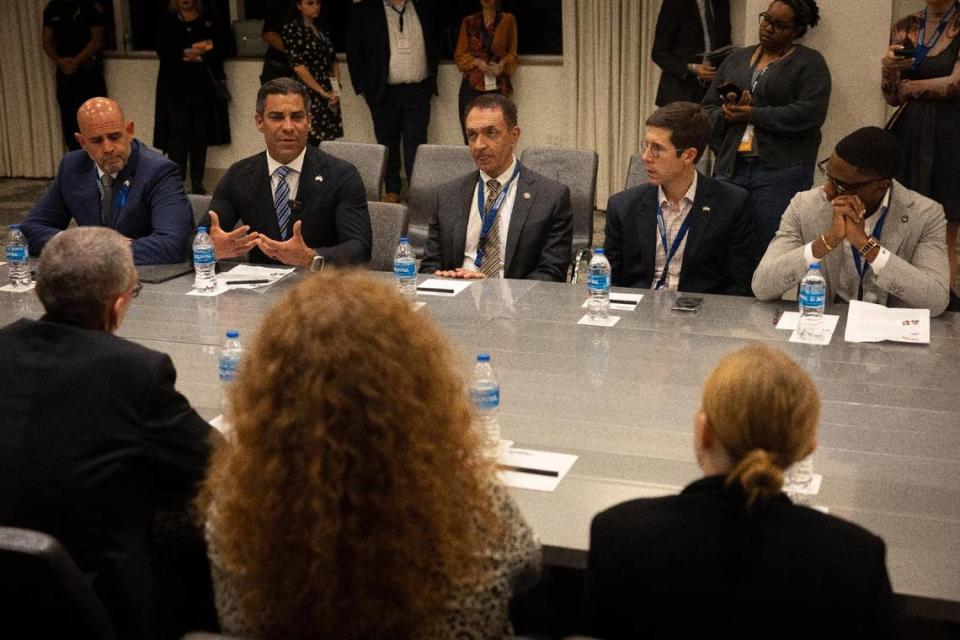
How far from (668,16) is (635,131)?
164 cm

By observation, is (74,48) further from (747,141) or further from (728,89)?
(747,141)

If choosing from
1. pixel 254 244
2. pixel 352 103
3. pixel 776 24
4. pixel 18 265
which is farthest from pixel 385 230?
pixel 352 103

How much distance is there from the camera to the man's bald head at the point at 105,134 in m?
4.88

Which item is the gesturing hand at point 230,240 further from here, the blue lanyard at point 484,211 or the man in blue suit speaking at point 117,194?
the blue lanyard at point 484,211

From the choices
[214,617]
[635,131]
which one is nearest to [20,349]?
[214,617]

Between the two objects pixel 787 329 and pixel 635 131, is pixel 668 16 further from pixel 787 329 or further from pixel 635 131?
pixel 787 329

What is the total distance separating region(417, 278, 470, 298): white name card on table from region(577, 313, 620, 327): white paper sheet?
0.59 meters

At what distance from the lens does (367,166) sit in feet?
19.4

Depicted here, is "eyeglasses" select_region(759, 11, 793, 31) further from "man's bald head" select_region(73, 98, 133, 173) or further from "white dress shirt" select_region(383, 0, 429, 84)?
"white dress shirt" select_region(383, 0, 429, 84)

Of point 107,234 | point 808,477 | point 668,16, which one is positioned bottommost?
point 808,477

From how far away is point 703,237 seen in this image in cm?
459

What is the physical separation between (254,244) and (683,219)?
5.58 ft

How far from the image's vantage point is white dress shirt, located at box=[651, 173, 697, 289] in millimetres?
4664

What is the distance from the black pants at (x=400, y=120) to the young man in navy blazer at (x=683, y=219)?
4574mm
